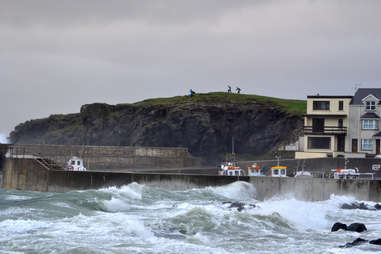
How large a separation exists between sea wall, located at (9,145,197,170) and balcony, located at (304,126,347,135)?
14.2m

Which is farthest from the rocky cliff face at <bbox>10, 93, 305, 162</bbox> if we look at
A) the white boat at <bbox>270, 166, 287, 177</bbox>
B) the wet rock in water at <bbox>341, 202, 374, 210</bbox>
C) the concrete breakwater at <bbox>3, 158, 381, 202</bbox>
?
the wet rock in water at <bbox>341, 202, 374, 210</bbox>

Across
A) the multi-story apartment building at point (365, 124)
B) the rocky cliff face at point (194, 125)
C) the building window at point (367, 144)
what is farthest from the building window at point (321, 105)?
the rocky cliff face at point (194, 125)

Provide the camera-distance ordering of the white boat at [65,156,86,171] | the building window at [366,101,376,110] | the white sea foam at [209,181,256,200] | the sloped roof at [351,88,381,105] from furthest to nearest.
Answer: the sloped roof at [351,88,381,105] → the building window at [366,101,376,110] → the white boat at [65,156,86,171] → the white sea foam at [209,181,256,200]

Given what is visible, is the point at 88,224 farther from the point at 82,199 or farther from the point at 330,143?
the point at 330,143

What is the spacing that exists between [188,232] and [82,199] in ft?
31.4

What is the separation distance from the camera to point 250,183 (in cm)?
3916

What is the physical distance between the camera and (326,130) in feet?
213

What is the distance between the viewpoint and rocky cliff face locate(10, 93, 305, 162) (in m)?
81.6

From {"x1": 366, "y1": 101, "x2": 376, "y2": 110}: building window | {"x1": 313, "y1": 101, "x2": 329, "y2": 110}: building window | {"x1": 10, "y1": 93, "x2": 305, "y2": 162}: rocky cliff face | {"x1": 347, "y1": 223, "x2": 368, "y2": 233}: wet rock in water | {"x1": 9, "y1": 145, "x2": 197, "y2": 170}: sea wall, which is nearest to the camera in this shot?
{"x1": 347, "y1": 223, "x2": 368, "y2": 233}: wet rock in water

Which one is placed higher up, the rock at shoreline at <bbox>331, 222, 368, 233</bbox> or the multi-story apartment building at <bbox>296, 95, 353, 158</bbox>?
the multi-story apartment building at <bbox>296, 95, 353, 158</bbox>

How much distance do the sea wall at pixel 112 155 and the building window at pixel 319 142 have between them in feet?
46.2

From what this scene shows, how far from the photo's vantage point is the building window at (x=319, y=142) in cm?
6469

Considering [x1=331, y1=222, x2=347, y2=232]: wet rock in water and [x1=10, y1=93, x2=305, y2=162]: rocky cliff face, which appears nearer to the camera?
[x1=331, y1=222, x2=347, y2=232]: wet rock in water

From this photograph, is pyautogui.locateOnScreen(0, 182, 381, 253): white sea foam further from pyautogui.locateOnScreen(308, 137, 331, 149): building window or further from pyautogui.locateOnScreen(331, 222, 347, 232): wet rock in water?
pyautogui.locateOnScreen(308, 137, 331, 149): building window
